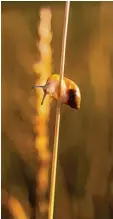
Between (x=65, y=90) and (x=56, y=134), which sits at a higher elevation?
(x=65, y=90)

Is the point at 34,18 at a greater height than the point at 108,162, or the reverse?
the point at 34,18

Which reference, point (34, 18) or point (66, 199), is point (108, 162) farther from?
point (34, 18)

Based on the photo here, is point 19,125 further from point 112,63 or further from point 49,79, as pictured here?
point 112,63

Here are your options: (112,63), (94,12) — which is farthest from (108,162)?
A: (94,12)

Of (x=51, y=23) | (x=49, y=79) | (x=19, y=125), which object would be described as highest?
(x=51, y=23)

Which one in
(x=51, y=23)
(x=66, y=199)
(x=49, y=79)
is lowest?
(x=66, y=199)

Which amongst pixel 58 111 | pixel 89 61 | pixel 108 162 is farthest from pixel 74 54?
pixel 108 162
